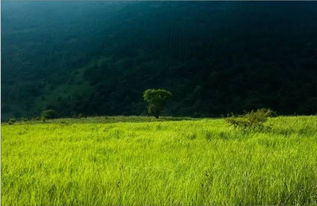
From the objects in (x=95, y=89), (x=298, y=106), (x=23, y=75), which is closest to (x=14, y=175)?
(x=298, y=106)

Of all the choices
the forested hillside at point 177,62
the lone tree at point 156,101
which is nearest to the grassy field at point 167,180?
the lone tree at point 156,101

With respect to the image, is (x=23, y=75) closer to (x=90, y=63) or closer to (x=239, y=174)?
(x=90, y=63)

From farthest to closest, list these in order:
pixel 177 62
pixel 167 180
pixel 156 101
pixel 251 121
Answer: pixel 177 62 < pixel 156 101 < pixel 251 121 < pixel 167 180

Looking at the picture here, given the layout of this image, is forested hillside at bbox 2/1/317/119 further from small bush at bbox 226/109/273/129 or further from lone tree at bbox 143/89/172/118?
small bush at bbox 226/109/273/129

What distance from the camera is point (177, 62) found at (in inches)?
5950

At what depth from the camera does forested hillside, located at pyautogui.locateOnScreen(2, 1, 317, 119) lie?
120m

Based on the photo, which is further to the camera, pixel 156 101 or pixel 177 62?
pixel 177 62

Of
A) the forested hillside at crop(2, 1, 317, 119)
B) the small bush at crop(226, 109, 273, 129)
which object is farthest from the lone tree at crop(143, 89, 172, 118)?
the forested hillside at crop(2, 1, 317, 119)

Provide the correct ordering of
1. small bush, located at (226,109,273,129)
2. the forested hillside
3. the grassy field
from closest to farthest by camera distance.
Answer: the grassy field < small bush, located at (226,109,273,129) < the forested hillside

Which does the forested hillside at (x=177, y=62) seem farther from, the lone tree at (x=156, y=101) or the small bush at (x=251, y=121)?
the small bush at (x=251, y=121)

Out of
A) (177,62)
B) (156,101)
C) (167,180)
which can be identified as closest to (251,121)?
(167,180)

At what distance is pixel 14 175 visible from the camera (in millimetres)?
6598

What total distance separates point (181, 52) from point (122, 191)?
521ft

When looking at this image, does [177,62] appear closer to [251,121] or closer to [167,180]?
[251,121]
